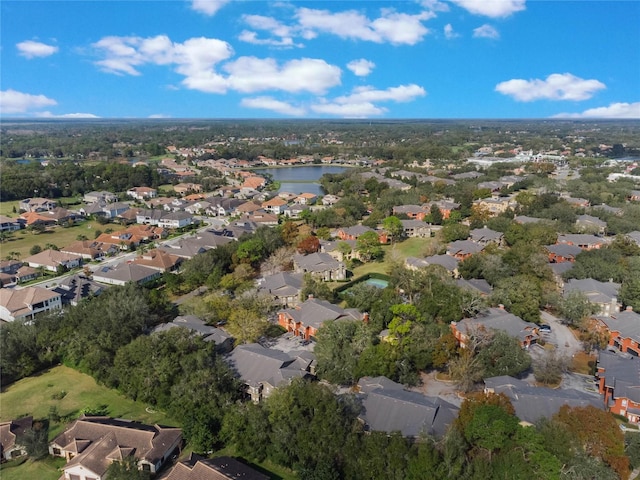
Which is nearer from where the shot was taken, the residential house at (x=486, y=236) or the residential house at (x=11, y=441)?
the residential house at (x=11, y=441)

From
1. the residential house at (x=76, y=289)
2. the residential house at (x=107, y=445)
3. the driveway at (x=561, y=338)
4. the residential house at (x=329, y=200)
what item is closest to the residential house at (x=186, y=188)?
the residential house at (x=329, y=200)

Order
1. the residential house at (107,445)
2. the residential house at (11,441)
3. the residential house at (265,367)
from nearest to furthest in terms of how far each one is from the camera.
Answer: the residential house at (107,445)
the residential house at (11,441)
the residential house at (265,367)

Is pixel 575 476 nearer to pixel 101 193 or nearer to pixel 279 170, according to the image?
pixel 101 193

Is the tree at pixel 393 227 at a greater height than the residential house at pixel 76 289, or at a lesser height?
greater

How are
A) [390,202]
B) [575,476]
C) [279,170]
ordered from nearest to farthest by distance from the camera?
[575,476] → [390,202] → [279,170]

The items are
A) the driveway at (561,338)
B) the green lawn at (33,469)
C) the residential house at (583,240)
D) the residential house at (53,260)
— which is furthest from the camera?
the residential house at (583,240)

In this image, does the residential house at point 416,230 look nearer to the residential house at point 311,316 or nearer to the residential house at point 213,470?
the residential house at point 311,316

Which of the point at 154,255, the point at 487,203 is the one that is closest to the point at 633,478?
the point at 154,255
